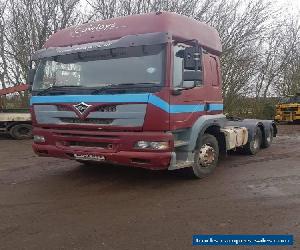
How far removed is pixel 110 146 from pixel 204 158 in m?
1.95

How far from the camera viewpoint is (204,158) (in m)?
6.76

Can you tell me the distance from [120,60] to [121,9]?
50.2ft

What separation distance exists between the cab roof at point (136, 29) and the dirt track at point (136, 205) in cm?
248

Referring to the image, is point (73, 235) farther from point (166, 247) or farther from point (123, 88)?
point (123, 88)

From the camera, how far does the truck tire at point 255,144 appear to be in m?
9.55

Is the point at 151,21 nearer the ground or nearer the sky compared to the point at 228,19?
nearer the ground

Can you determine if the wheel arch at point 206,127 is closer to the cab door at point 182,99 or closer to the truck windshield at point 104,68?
the cab door at point 182,99

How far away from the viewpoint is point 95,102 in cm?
565

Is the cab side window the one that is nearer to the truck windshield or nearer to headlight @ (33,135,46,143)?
the truck windshield

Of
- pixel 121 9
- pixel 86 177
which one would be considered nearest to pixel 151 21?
pixel 86 177

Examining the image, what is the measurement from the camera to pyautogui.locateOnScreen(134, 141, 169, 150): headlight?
550 cm

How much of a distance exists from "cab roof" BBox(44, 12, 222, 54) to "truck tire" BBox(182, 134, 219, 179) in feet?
5.77

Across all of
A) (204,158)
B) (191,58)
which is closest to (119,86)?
(191,58)

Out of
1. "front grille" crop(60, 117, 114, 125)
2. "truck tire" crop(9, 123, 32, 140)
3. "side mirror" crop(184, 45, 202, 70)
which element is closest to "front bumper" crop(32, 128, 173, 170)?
"front grille" crop(60, 117, 114, 125)
